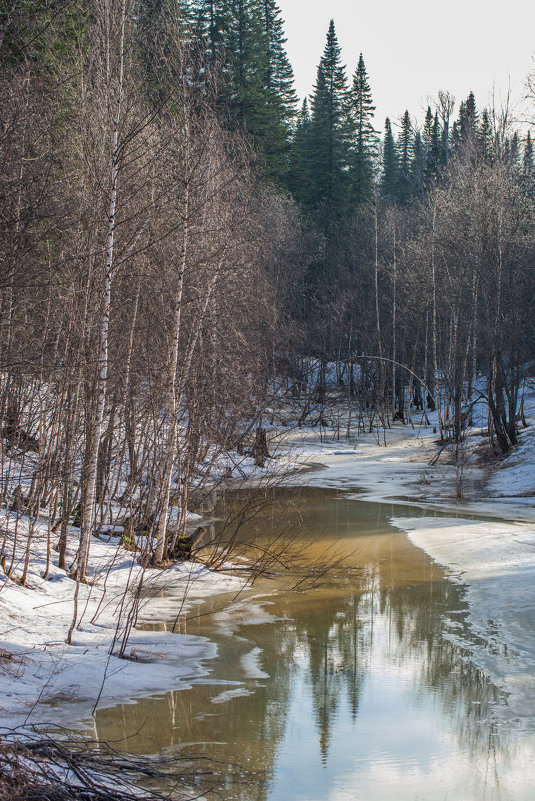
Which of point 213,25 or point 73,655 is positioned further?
point 213,25

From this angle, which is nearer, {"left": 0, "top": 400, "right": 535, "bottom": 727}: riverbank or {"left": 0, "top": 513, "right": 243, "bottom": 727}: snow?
{"left": 0, "top": 513, "right": 243, "bottom": 727}: snow

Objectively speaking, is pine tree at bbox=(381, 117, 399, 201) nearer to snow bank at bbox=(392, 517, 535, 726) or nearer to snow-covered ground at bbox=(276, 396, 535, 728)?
snow-covered ground at bbox=(276, 396, 535, 728)

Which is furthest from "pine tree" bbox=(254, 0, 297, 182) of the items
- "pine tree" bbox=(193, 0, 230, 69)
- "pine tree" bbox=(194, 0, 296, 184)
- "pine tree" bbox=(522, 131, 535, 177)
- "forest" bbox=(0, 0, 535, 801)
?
"forest" bbox=(0, 0, 535, 801)

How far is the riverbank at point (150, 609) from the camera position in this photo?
6.55 m

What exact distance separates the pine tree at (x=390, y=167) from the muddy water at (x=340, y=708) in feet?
191

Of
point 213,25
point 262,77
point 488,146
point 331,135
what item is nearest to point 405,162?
point 331,135

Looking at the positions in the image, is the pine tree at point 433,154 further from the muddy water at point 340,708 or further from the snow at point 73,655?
the snow at point 73,655

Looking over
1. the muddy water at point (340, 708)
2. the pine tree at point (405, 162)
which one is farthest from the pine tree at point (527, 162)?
the muddy water at point (340, 708)

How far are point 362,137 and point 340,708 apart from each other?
54663 mm

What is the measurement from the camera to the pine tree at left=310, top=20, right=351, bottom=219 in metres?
53.0

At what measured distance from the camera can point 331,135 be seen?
5334 cm

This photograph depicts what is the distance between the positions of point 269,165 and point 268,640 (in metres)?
39.3

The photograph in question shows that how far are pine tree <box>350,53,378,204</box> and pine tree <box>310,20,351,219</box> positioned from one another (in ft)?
2.81

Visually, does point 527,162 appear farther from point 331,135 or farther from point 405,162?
point 405,162
